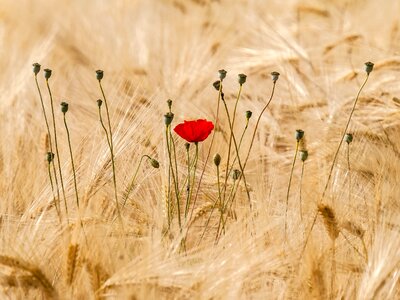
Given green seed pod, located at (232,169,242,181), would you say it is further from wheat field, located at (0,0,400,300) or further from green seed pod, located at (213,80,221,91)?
green seed pod, located at (213,80,221,91)

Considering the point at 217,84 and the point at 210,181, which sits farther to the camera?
the point at 210,181

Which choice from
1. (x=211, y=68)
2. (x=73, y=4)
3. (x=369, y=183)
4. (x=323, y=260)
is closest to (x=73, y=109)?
(x=211, y=68)

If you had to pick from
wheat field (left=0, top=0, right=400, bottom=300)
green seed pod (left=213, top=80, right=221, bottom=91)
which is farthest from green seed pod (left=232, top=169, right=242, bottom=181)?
green seed pod (left=213, top=80, right=221, bottom=91)

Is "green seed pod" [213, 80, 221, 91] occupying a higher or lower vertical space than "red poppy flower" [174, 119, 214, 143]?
higher

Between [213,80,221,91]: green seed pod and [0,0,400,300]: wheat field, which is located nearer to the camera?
[0,0,400,300]: wheat field

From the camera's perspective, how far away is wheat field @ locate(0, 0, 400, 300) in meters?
1.38

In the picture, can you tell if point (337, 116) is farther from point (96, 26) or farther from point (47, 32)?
point (47, 32)

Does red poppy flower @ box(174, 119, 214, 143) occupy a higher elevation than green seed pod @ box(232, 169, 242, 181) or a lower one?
higher

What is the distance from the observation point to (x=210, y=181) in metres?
1.77

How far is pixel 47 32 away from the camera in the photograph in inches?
130

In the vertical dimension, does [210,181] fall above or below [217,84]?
below

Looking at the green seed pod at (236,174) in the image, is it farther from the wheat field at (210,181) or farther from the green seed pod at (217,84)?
the green seed pod at (217,84)

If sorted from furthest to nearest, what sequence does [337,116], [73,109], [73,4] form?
[73,4] → [73,109] → [337,116]

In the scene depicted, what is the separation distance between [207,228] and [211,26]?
59.1 inches
